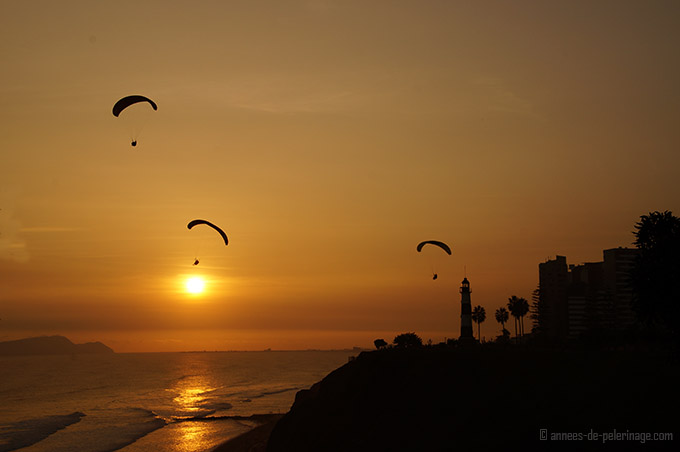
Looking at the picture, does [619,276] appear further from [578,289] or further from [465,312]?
[465,312]

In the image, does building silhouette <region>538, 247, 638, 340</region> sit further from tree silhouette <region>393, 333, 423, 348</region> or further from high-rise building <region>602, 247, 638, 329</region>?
tree silhouette <region>393, 333, 423, 348</region>

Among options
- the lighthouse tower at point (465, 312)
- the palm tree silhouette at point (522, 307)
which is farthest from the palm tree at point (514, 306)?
the lighthouse tower at point (465, 312)

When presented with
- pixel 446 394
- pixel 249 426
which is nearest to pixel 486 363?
pixel 446 394

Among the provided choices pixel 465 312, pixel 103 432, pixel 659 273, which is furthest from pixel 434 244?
pixel 103 432

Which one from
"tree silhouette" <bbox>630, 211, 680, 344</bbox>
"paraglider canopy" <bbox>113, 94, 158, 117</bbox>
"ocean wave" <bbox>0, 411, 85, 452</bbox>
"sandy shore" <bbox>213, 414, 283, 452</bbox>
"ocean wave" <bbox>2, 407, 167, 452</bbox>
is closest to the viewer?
"tree silhouette" <bbox>630, 211, 680, 344</bbox>

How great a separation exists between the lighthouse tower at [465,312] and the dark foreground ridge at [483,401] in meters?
8.21

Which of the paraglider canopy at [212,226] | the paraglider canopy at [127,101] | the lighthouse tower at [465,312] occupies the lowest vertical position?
the lighthouse tower at [465,312]

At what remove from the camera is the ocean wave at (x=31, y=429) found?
2844 inches

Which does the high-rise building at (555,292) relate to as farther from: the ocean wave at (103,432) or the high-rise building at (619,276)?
the ocean wave at (103,432)

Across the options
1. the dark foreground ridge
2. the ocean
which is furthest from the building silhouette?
the dark foreground ridge

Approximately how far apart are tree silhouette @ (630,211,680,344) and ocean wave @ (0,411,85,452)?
225ft

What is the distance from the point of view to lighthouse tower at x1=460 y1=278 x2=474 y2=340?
51.8 metres

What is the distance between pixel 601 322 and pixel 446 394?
104608mm

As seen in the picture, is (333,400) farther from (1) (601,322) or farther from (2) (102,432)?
(1) (601,322)
